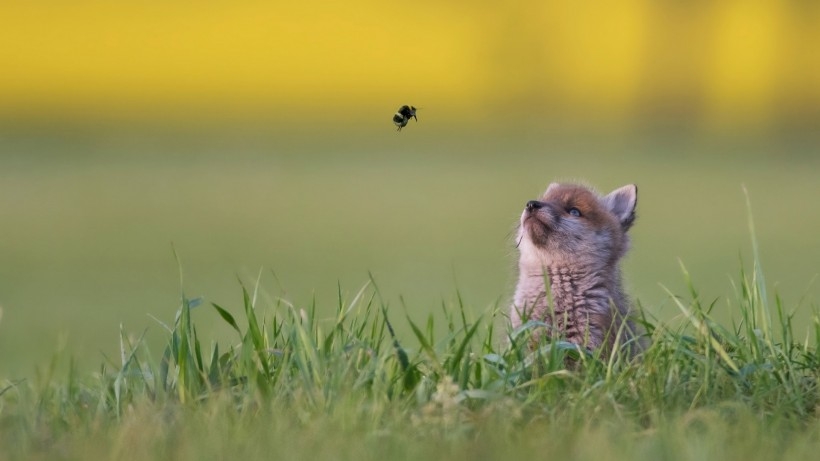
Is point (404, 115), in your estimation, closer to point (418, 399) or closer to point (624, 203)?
point (624, 203)

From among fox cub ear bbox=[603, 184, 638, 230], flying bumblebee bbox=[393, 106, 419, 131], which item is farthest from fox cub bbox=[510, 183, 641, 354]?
flying bumblebee bbox=[393, 106, 419, 131]

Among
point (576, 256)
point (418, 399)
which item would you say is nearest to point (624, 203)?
point (576, 256)

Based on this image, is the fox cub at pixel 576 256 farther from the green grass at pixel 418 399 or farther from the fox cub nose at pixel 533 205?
the green grass at pixel 418 399

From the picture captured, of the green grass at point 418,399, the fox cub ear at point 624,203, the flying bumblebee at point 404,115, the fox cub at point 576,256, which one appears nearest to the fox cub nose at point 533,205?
the fox cub at point 576,256

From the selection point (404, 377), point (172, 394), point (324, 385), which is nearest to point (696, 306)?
point (404, 377)

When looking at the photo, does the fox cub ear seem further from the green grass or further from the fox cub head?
the green grass

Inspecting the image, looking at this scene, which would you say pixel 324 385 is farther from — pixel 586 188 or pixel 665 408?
pixel 586 188

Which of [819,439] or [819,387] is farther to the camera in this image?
[819,387]

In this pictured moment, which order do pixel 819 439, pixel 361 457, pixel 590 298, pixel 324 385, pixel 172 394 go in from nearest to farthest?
pixel 361 457, pixel 819 439, pixel 324 385, pixel 172 394, pixel 590 298
